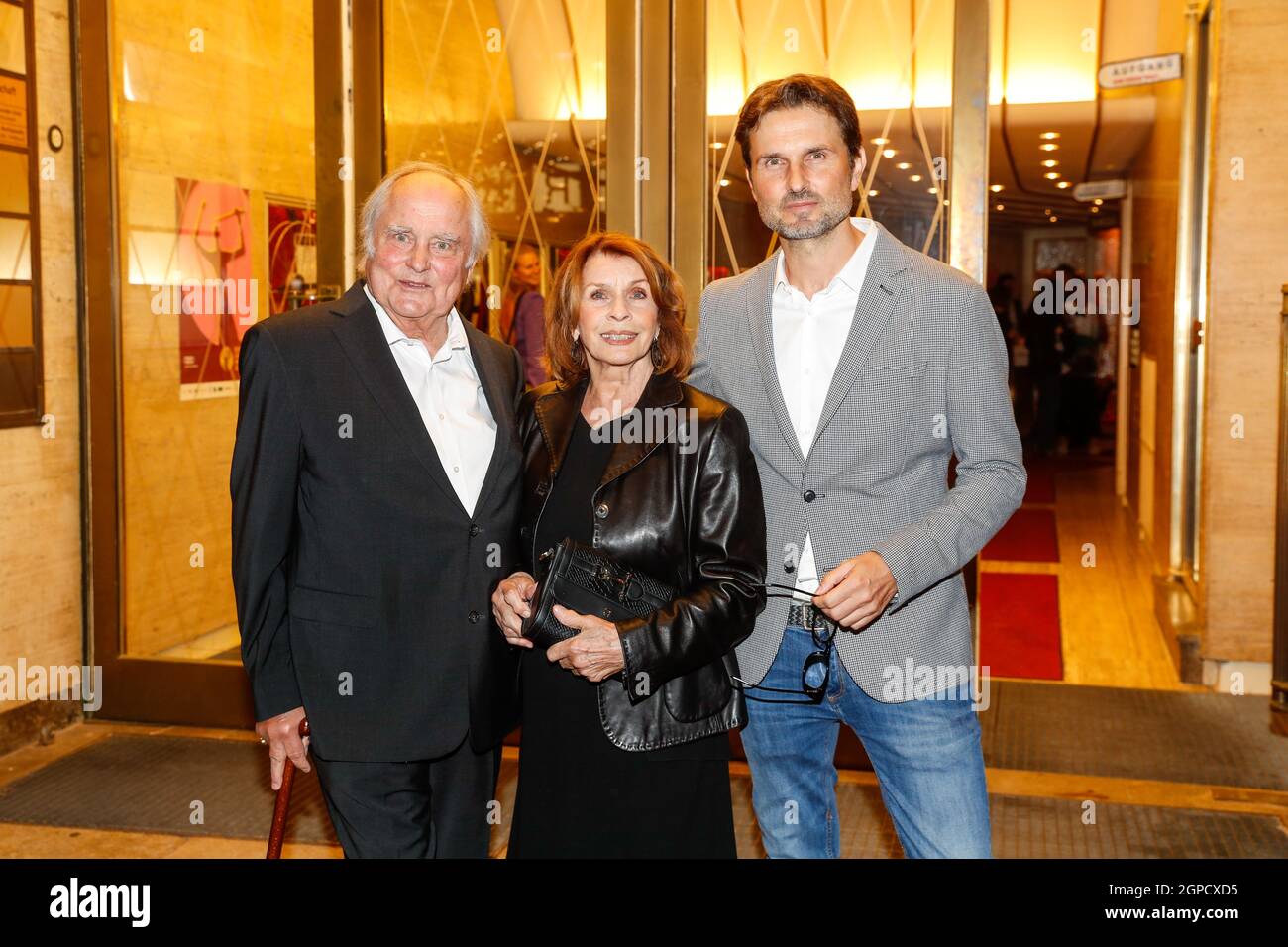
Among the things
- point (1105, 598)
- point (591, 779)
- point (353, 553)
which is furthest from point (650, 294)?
point (1105, 598)

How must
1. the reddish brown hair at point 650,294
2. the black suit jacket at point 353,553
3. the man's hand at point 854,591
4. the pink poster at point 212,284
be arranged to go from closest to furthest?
1. the man's hand at point 854,591
2. the black suit jacket at point 353,553
3. the reddish brown hair at point 650,294
4. the pink poster at point 212,284

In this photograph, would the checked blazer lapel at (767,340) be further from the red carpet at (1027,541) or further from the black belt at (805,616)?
the red carpet at (1027,541)

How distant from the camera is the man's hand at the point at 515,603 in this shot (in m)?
A: 2.13

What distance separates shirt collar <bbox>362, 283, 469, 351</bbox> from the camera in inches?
91.4

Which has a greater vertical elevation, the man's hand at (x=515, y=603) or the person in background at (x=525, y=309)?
the person in background at (x=525, y=309)

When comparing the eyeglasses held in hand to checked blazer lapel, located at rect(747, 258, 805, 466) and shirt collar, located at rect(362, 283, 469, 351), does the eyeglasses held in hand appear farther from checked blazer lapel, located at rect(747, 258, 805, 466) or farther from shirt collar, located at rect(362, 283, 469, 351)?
shirt collar, located at rect(362, 283, 469, 351)

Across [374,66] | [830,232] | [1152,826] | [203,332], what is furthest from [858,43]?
[203,332]

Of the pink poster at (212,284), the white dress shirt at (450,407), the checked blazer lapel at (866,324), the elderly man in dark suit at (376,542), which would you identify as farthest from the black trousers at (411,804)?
the pink poster at (212,284)

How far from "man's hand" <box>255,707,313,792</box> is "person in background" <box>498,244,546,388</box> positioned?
7.60ft

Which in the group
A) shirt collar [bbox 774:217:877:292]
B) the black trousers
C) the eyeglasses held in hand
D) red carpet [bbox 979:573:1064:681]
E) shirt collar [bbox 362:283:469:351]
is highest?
shirt collar [bbox 774:217:877:292]

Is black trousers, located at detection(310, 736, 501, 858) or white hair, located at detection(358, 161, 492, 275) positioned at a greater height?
white hair, located at detection(358, 161, 492, 275)

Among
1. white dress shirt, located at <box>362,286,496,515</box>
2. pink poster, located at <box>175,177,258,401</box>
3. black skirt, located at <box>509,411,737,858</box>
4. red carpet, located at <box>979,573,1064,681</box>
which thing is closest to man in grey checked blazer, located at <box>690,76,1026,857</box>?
black skirt, located at <box>509,411,737,858</box>

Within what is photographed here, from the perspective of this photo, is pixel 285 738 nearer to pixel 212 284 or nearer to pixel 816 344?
pixel 816 344

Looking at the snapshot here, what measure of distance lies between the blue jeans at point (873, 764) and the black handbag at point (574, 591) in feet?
1.08
